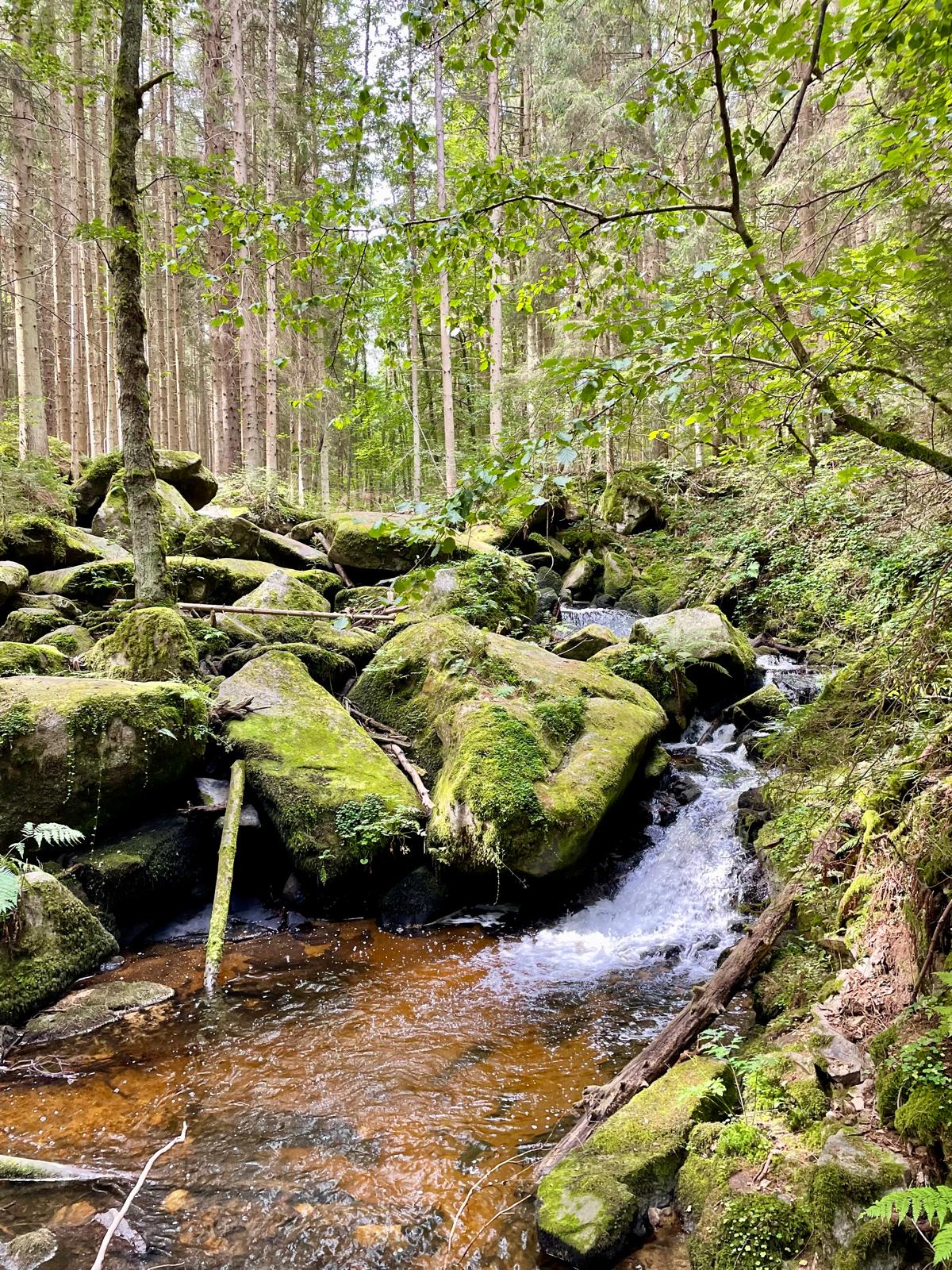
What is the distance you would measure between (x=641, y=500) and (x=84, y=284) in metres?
18.6

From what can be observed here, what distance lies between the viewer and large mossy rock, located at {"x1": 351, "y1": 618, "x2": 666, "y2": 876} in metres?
6.49

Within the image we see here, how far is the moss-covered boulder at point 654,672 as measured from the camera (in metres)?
10.1

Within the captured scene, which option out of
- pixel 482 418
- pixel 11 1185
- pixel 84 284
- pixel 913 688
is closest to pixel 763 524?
pixel 913 688

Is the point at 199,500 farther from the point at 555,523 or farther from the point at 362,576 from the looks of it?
the point at 555,523

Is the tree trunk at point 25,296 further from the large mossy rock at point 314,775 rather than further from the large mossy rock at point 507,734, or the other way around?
the large mossy rock at point 507,734

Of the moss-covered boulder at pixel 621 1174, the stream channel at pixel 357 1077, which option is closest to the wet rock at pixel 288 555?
the stream channel at pixel 357 1077

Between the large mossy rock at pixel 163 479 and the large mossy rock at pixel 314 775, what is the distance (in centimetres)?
753

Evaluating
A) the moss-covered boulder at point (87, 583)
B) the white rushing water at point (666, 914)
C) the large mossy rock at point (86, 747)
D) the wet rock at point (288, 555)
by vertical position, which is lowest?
the white rushing water at point (666, 914)

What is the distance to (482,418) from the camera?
27.5 m

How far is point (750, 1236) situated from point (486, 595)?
860cm

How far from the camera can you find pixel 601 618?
47.1 ft

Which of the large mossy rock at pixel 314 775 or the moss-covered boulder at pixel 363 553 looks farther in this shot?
the moss-covered boulder at pixel 363 553

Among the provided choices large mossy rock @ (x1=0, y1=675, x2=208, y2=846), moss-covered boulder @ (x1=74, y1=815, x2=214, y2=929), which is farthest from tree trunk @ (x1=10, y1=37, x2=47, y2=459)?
moss-covered boulder @ (x1=74, y1=815, x2=214, y2=929)

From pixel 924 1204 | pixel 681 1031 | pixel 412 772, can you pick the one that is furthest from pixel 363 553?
pixel 924 1204
